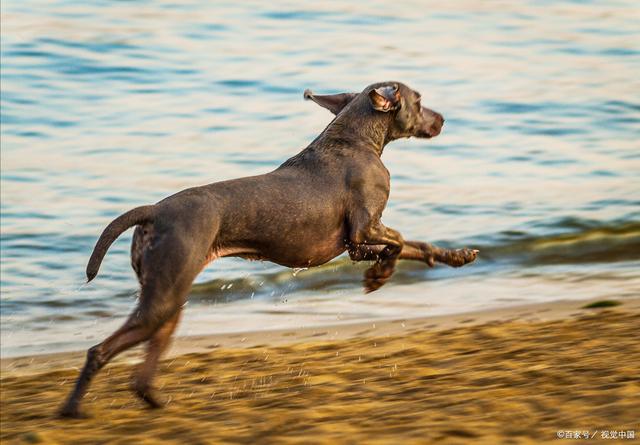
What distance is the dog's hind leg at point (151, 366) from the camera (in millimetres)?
6891

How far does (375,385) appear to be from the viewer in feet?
23.4

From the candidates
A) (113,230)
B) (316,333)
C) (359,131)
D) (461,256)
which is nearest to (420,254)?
(461,256)

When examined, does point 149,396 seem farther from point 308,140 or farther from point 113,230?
point 308,140

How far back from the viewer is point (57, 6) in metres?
23.6

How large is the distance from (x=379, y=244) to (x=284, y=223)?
0.71 meters

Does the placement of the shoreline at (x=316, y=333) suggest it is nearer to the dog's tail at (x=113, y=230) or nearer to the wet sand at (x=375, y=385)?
the wet sand at (x=375, y=385)

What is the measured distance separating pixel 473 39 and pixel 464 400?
16605mm

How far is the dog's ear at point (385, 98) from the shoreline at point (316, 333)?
77.2 inches

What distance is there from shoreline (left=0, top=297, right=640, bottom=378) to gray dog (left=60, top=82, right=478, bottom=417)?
152 cm

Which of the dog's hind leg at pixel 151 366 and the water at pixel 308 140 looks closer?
the dog's hind leg at pixel 151 366

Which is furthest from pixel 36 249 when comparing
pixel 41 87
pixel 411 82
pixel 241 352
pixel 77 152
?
pixel 411 82

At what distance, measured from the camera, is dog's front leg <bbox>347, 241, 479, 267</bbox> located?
24.7ft

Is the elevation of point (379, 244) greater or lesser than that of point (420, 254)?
greater

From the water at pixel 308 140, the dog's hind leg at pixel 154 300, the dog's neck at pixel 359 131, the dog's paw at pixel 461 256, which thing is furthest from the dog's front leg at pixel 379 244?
the water at pixel 308 140
